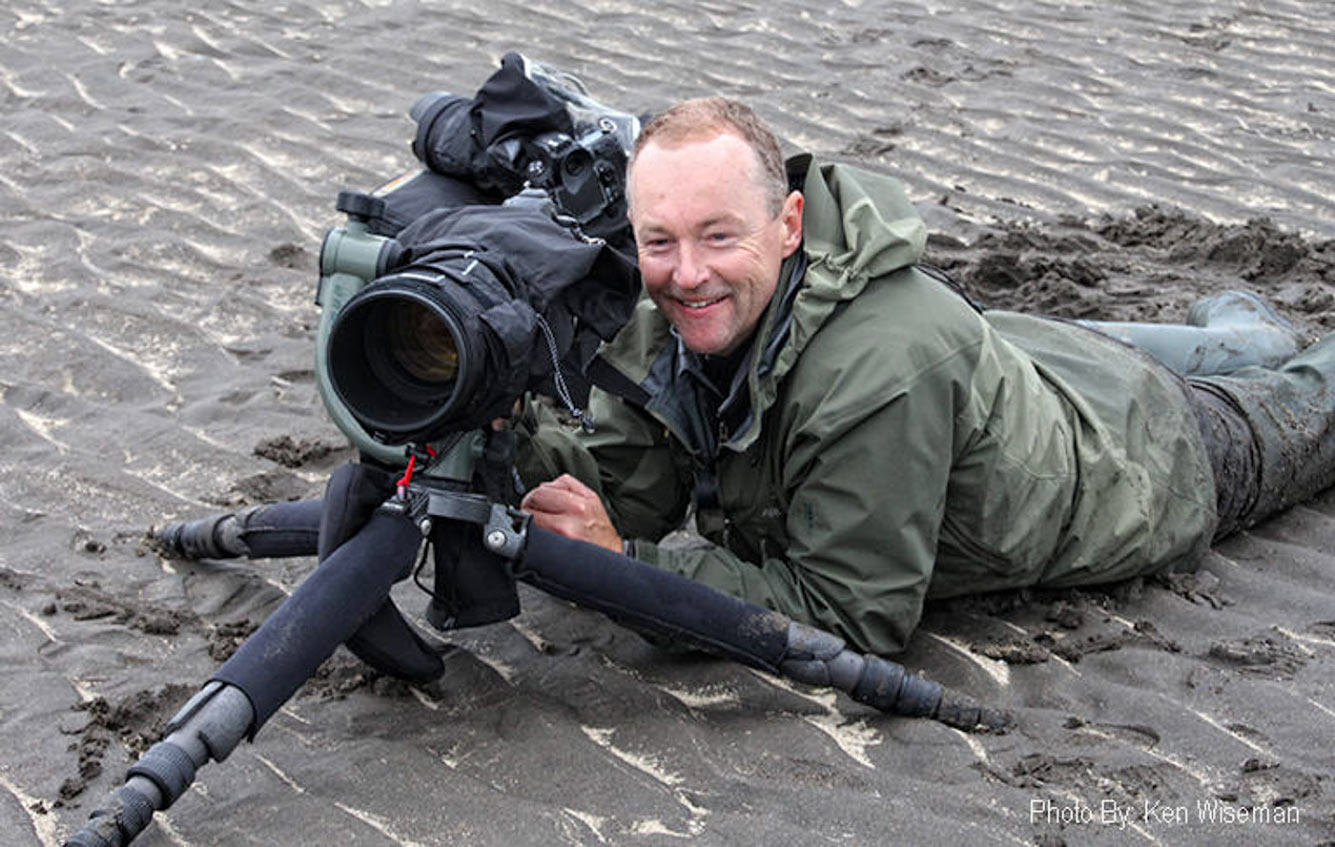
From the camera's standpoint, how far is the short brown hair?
297 cm

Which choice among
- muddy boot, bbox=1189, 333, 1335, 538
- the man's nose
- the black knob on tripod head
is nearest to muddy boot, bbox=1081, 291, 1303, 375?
muddy boot, bbox=1189, 333, 1335, 538

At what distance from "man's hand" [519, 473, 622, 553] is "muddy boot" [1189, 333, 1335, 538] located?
140cm

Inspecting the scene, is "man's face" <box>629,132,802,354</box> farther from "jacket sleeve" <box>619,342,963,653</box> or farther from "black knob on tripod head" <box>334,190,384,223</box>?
"black knob on tripod head" <box>334,190,384,223</box>

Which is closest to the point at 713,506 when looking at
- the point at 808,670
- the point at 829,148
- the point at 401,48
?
the point at 808,670

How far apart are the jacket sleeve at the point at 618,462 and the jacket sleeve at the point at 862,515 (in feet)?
1.10

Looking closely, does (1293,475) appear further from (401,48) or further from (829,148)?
(401,48)

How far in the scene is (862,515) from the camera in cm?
301

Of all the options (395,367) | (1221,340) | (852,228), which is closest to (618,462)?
(852,228)

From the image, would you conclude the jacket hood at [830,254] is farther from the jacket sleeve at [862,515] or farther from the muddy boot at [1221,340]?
the muddy boot at [1221,340]

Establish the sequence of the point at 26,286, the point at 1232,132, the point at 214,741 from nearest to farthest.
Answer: the point at 214,741 → the point at 26,286 → the point at 1232,132

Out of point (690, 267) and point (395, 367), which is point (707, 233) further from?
point (395, 367)

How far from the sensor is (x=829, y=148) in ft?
20.0

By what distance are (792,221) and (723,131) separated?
0.23m

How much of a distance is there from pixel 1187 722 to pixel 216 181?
13.0 ft
